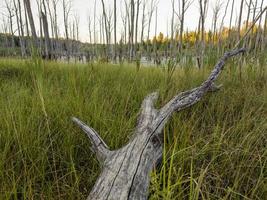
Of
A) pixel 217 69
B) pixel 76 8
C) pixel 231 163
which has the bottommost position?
pixel 231 163

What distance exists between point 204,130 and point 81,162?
0.83 meters

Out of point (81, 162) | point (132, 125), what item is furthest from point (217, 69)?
point (81, 162)

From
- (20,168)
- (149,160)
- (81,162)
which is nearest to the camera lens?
(149,160)

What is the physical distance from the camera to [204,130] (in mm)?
1396

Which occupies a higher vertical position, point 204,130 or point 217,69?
point 217,69

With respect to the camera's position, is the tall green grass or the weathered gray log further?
the tall green grass

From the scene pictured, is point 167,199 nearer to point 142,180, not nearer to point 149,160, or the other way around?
point 142,180

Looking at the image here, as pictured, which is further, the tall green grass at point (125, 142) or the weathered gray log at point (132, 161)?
the tall green grass at point (125, 142)

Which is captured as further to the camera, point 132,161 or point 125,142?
point 125,142

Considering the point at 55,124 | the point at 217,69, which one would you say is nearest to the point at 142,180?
the point at 55,124

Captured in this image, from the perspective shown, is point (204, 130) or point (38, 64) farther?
point (204, 130)

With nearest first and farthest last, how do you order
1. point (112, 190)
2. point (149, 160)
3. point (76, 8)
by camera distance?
point (112, 190)
point (149, 160)
point (76, 8)

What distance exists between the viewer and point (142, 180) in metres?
0.80

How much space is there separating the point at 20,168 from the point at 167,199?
83 cm
